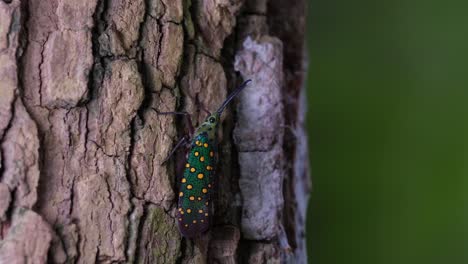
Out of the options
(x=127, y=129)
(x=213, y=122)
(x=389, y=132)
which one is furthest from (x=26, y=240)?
(x=389, y=132)

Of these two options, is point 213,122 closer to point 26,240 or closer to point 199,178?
point 199,178

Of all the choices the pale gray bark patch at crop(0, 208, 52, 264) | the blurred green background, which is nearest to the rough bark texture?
the pale gray bark patch at crop(0, 208, 52, 264)

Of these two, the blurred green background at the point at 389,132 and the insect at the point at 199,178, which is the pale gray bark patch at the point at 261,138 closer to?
the insect at the point at 199,178

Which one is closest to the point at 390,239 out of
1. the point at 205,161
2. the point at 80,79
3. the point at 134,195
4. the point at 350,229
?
the point at 350,229

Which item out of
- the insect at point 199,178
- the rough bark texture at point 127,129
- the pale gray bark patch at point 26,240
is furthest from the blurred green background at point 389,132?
the pale gray bark patch at point 26,240

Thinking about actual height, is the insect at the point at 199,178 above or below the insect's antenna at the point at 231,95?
below

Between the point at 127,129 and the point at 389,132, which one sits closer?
the point at 127,129
